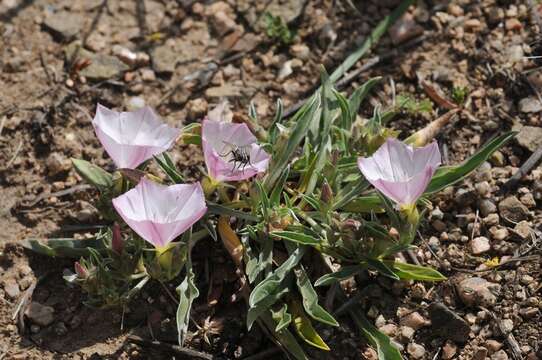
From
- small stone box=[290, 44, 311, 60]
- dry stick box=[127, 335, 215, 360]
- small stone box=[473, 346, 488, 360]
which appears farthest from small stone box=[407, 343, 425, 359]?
small stone box=[290, 44, 311, 60]

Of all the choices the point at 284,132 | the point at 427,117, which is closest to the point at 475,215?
the point at 427,117

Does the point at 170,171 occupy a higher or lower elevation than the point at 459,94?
higher

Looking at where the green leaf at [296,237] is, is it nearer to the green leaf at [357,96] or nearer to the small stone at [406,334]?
the small stone at [406,334]

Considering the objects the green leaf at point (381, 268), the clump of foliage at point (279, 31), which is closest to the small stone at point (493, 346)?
the green leaf at point (381, 268)

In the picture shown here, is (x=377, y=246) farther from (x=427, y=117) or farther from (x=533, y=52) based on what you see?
(x=533, y=52)

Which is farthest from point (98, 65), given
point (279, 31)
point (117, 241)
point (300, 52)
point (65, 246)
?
point (117, 241)

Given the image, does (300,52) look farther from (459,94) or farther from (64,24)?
(64,24)

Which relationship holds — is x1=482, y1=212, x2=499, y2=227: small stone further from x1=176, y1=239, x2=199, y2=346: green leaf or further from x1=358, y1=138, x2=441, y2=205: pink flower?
x1=176, y1=239, x2=199, y2=346: green leaf

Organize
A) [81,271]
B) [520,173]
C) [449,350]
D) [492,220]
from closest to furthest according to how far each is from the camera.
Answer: [81,271]
[449,350]
[492,220]
[520,173]
